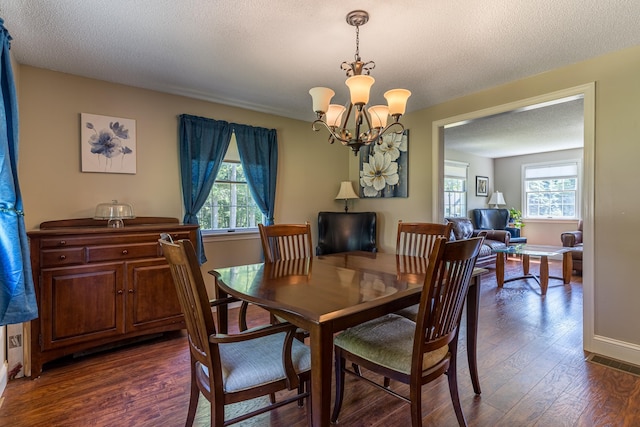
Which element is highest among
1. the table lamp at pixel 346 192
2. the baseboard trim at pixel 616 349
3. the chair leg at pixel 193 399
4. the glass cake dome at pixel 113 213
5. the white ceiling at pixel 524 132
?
the white ceiling at pixel 524 132

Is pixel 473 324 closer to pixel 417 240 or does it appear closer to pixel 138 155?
pixel 417 240

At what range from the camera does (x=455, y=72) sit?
2852 millimetres

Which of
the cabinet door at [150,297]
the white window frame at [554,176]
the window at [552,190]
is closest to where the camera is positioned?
the cabinet door at [150,297]

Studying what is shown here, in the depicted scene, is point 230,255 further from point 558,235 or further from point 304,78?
point 558,235

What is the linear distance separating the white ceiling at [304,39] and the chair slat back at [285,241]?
1336 mm

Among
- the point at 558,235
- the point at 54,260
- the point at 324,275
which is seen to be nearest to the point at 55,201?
the point at 54,260

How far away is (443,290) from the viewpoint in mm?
1441

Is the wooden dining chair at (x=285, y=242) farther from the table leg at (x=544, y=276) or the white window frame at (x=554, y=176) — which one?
the white window frame at (x=554, y=176)

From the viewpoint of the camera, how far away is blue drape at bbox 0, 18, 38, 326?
5.64 feet

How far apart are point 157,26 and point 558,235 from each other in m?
8.06

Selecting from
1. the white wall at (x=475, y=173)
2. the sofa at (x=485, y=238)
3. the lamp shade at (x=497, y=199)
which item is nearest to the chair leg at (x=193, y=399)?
the sofa at (x=485, y=238)

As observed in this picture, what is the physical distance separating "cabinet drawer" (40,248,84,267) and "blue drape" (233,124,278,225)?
70.8 inches

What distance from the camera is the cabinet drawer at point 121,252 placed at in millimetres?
2514

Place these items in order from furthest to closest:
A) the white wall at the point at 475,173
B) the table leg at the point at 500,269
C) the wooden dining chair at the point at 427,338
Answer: the white wall at the point at 475,173, the table leg at the point at 500,269, the wooden dining chair at the point at 427,338
